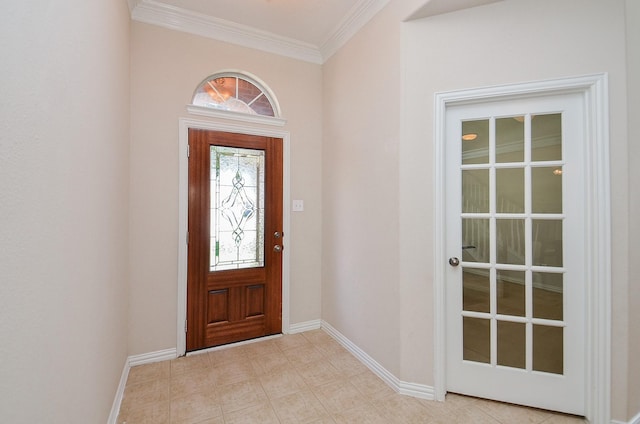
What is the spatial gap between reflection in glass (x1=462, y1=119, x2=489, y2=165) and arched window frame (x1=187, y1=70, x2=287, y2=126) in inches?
70.8

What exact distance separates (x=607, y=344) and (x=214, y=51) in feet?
12.5

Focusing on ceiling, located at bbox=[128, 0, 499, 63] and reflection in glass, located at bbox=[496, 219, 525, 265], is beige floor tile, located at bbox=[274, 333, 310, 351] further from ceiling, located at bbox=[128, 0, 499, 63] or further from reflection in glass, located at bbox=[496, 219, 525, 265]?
ceiling, located at bbox=[128, 0, 499, 63]

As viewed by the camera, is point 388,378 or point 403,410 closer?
point 403,410

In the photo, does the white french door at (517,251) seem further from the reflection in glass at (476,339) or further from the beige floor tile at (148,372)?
the beige floor tile at (148,372)

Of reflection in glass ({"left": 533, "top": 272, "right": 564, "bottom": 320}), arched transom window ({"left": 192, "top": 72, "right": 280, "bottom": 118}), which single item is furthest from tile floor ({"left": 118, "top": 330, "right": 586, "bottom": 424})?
arched transom window ({"left": 192, "top": 72, "right": 280, "bottom": 118})

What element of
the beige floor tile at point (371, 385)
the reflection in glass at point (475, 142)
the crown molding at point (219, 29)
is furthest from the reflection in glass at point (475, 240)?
the crown molding at point (219, 29)

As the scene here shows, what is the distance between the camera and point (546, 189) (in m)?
1.82

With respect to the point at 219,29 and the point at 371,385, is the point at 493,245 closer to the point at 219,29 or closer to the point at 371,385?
the point at 371,385

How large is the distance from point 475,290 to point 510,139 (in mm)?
1107

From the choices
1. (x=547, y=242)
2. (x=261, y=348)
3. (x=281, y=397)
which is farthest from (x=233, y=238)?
(x=547, y=242)

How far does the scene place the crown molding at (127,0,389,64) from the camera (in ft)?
7.70

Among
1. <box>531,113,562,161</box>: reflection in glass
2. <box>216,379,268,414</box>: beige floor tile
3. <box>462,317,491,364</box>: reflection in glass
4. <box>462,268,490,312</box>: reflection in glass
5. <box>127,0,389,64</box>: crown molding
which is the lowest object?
<box>216,379,268,414</box>: beige floor tile

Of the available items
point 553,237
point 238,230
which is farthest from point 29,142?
point 553,237

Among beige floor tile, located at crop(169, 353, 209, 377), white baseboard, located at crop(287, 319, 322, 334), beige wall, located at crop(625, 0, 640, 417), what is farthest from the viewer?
white baseboard, located at crop(287, 319, 322, 334)
